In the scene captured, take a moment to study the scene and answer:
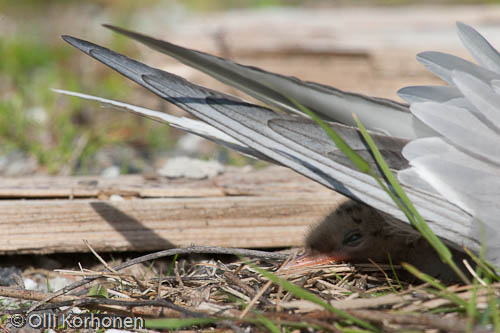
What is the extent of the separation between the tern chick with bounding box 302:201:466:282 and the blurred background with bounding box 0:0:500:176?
3.91 ft

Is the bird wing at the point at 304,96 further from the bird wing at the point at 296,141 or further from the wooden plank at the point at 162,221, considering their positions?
the wooden plank at the point at 162,221

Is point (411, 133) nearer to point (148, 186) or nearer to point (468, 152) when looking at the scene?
point (468, 152)

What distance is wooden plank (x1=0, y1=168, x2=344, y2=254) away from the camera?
2.03 m

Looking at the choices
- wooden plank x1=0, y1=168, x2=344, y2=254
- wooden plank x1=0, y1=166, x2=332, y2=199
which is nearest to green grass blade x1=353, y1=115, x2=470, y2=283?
wooden plank x1=0, y1=168, x2=344, y2=254

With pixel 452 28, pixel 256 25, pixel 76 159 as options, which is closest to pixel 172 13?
pixel 256 25

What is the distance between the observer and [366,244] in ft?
5.99

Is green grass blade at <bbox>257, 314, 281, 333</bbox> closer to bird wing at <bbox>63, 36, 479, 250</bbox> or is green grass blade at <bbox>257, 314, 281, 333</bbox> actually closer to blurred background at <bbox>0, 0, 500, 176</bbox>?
bird wing at <bbox>63, 36, 479, 250</bbox>

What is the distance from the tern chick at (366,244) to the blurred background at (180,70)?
119 centimetres

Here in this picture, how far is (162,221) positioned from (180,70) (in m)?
2.04

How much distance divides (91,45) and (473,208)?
1.02 meters

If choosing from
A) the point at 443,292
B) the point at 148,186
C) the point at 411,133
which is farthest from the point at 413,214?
the point at 148,186

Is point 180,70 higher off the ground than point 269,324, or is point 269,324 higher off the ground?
point 180,70

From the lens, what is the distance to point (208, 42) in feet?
13.5

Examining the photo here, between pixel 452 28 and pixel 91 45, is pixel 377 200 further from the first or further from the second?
pixel 452 28
